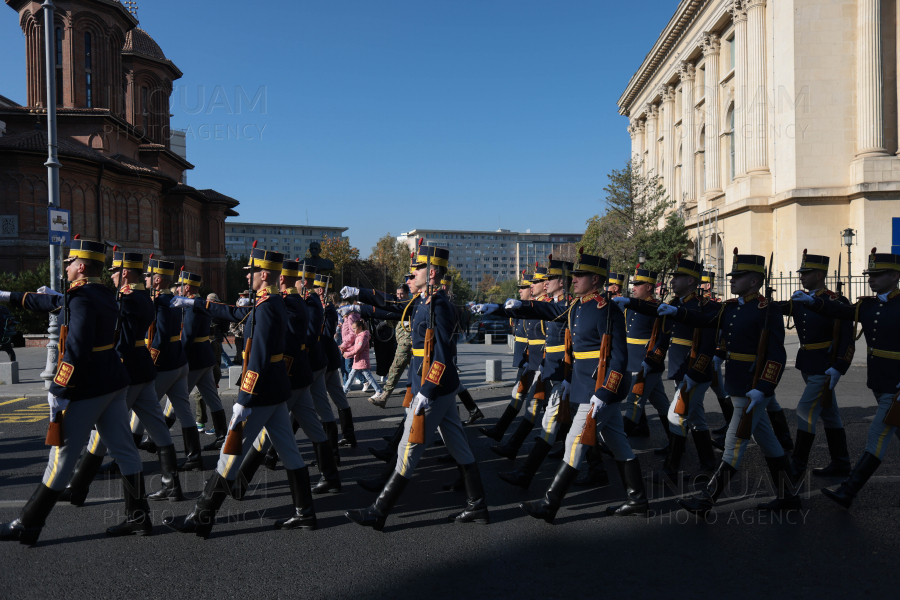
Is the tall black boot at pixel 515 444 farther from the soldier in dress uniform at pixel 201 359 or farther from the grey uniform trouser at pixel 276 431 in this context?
the soldier in dress uniform at pixel 201 359

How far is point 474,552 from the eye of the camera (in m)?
4.49

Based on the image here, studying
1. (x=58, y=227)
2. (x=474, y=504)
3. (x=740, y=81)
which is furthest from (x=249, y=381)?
(x=740, y=81)

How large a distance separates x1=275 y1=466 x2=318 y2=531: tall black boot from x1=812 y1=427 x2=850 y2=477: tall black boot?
4918mm

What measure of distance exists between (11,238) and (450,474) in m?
38.6

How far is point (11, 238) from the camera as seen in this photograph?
3588 cm

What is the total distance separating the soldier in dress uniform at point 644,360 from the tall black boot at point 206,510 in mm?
4507

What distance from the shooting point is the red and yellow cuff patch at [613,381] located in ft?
16.2

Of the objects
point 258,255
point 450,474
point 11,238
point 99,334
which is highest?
point 11,238

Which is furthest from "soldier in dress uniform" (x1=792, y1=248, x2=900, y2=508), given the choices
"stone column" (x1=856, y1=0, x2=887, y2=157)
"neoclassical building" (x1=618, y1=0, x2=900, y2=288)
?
"stone column" (x1=856, y1=0, x2=887, y2=157)

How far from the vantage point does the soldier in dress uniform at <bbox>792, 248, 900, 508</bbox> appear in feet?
17.3

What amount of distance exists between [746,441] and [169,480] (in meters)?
4.92

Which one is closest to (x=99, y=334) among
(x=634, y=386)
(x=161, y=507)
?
(x=161, y=507)

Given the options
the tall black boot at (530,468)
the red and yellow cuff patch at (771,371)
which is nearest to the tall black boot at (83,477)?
the tall black boot at (530,468)

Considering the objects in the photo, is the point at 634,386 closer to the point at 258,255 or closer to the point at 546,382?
the point at 546,382
